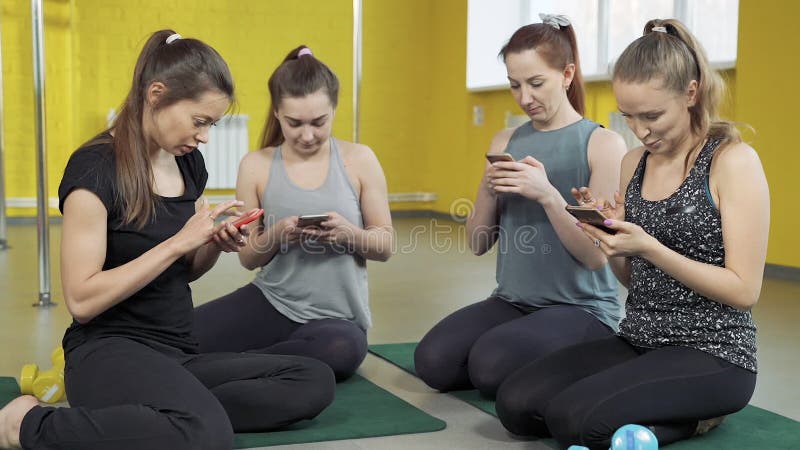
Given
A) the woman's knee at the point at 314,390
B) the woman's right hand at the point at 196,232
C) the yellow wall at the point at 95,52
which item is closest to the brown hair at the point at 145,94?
the woman's right hand at the point at 196,232

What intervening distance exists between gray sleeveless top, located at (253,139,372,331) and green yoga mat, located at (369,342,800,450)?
411 millimetres

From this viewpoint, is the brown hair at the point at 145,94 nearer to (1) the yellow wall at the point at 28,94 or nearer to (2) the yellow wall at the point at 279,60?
(2) the yellow wall at the point at 279,60

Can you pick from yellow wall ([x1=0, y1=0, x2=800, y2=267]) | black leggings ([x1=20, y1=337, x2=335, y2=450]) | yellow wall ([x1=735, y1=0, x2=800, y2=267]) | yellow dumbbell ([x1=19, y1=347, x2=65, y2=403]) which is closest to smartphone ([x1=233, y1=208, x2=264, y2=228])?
black leggings ([x1=20, y1=337, x2=335, y2=450])

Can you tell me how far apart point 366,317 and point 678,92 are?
3.72 feet

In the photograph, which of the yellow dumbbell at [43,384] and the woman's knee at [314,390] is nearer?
the woman's knee at [314,390]

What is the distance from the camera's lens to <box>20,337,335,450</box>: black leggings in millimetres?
1701

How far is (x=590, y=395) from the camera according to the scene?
73.9 inches

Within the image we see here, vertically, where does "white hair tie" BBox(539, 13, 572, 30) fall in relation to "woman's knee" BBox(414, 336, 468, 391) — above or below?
above

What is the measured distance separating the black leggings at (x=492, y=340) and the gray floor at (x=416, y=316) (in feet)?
0.25

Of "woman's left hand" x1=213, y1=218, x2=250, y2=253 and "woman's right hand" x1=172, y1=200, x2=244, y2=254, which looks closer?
"woman's right hand" x1=172, y1=200, x2=244, y2=254

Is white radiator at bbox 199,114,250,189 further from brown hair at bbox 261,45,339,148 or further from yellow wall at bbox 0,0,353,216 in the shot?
brown hair at bbox 261,45,339,148

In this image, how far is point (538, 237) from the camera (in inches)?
95.9

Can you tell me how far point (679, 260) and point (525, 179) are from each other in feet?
1.73

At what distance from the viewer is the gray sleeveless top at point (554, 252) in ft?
7.91
